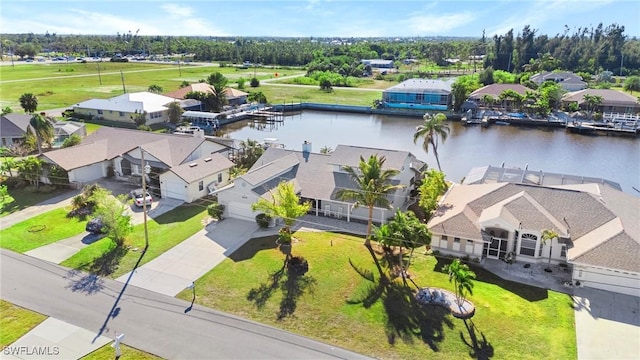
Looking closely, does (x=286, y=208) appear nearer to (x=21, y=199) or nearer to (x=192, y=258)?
(x=192, y=258)

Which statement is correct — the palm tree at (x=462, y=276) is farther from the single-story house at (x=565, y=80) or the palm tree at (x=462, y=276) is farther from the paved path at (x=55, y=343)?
the single-story house at (x=565, y=80)

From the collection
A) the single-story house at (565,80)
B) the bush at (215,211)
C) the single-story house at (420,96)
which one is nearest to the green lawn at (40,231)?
the bush at (215,211)

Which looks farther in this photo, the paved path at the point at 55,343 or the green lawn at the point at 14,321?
the green lawn at the point at 14,321

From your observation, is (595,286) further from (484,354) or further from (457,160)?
(457,160)

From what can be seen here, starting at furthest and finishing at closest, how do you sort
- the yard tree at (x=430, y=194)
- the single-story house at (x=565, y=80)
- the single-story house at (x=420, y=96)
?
the single-story house at (x=565, y=80), the single-story house at (x=420, y=96), the yard tree at (x=430, y=194)


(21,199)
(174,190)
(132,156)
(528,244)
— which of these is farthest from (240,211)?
(528,244)

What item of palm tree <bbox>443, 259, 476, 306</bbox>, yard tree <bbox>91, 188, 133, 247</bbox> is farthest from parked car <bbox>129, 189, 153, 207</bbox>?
palm tree <bbox>443, 259, 476, 306</bbox>
